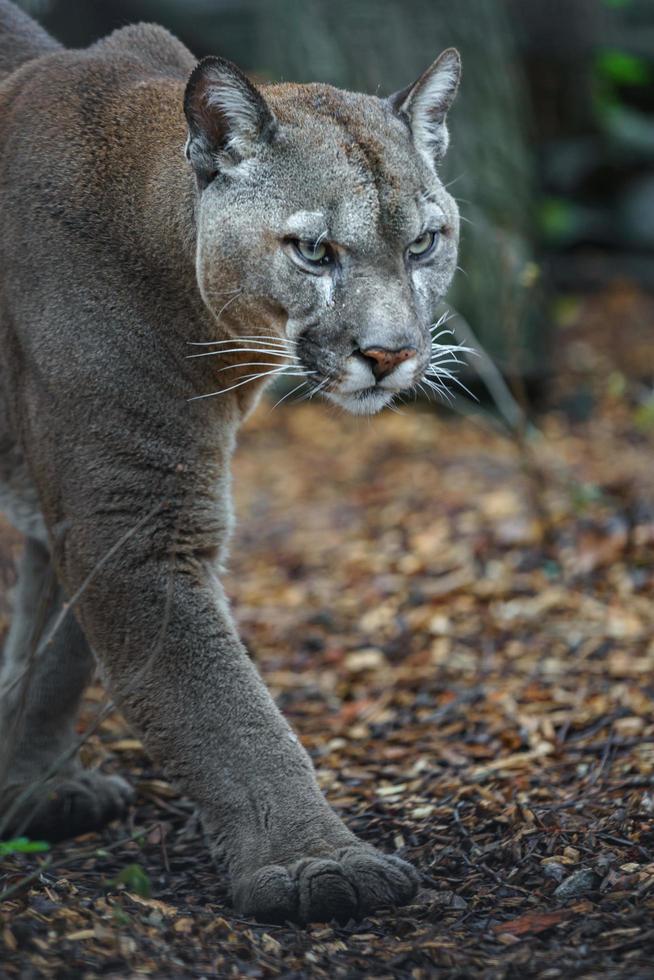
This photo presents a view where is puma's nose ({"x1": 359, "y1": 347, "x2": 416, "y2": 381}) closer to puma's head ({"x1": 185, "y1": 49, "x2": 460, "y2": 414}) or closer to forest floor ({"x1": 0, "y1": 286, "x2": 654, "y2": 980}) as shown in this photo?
puma's head ({"x1": 185, "y1": 49, "x2": 460, "y2": 414})

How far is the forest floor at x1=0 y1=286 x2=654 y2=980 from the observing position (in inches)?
132

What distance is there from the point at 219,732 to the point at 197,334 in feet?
4.21

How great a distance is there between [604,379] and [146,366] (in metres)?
6.60

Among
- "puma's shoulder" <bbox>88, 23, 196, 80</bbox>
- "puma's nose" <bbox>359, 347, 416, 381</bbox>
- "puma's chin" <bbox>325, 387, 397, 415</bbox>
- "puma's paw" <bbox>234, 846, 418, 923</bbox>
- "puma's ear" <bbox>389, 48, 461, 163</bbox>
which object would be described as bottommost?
"puma's paw" <bbox>234, 846, 418, 923</bbox>

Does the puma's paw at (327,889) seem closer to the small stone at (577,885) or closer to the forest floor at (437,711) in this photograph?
the forest floor at (437,711)

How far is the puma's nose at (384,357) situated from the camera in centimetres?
379

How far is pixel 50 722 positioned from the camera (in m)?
4.82

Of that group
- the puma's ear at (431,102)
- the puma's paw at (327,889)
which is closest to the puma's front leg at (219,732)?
the puma's paw at (327,889)

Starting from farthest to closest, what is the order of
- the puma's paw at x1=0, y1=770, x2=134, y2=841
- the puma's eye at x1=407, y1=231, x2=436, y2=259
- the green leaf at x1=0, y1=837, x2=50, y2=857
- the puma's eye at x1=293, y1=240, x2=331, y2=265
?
the puma's paw at x1=0, y1=770, x2=134, y2=841
the puma's eye at x1=407, y1=231, x2=436, y2=259
the puma's eye at x1=293, y1=240, x2=331, y2=265
the green leaf at x1=0, y1=837, x2=50, y2=857

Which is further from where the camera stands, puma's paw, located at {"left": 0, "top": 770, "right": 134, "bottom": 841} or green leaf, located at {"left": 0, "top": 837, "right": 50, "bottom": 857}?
puma's paw, located at {"left": 0, "top": 770, "right": 134, "bottom": 841}

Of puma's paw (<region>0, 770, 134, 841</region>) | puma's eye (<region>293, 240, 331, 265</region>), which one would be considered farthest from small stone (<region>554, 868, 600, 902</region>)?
puma's eye (<region>293, 240, 331, 265</region>)

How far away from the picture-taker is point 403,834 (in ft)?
14.0

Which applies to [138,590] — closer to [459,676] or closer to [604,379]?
[459,676]

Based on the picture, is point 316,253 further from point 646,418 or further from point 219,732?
Result: point 646,418
